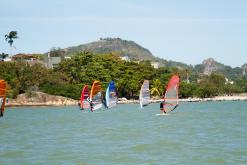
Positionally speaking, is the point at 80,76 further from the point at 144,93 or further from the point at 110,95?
the point at 144,93

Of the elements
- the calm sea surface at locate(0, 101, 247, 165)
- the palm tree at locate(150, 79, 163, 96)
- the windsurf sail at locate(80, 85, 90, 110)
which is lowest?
the calm sea surface at locate(0, 101, 247, 165)

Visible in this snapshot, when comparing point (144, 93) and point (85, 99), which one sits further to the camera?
point (85, 99)

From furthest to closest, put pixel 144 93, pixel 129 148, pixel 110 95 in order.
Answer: pixel 110 95, pixel 144 93, pixel 129 148


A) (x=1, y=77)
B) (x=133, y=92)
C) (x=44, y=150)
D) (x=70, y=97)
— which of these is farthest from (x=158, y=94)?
(x=44, y=150)

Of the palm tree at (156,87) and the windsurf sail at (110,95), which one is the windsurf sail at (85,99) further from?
the palm tree at (156,87)

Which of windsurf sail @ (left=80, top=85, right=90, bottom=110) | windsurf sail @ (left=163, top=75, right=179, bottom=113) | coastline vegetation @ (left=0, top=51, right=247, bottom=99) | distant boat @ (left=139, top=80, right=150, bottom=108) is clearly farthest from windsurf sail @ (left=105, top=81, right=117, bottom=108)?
coastline vegetation @ (left=0, top=51, right=247, bottom=99)

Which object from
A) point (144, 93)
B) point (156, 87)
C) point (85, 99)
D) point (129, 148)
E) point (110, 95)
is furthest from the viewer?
point (156, 87)

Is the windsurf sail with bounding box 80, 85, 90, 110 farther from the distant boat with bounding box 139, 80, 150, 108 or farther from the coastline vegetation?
the coastline vegetation

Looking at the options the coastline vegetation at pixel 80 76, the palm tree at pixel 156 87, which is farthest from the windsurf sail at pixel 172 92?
the palm tree at pixel 156 87

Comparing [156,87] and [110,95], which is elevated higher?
[156,87]

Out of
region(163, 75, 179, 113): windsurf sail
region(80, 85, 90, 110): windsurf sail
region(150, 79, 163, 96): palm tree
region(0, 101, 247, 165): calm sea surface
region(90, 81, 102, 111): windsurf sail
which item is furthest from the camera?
region(150, 79, 163, 96): palm tree

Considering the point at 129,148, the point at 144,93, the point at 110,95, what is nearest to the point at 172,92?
the point at 144,93

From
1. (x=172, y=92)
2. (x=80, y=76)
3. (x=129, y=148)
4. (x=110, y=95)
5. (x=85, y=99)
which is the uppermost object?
(x=80, y=76)

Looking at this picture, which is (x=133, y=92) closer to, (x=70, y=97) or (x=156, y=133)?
(x=70, y=97)
